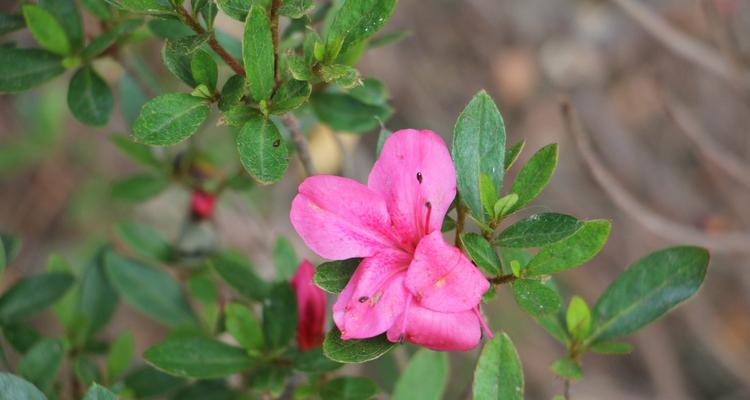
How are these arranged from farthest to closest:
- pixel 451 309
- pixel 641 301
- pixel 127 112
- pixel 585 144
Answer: pixel 127 112
pixel 585 144
pixel 641 301
pixel 451 309

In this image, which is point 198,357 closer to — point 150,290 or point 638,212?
point 150,290

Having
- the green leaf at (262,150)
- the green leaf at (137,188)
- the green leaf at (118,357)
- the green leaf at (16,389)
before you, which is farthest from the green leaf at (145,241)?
the green leaf at (262,150)

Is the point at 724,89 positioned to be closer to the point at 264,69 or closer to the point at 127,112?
the point at 127,112

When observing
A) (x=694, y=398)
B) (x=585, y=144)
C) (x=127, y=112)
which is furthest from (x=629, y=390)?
(x=127, y=112)

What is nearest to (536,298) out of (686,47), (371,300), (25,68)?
(371,300)

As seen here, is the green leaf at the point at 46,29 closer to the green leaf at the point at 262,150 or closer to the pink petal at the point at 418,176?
Answer: the green leaf at the point at 262,150
